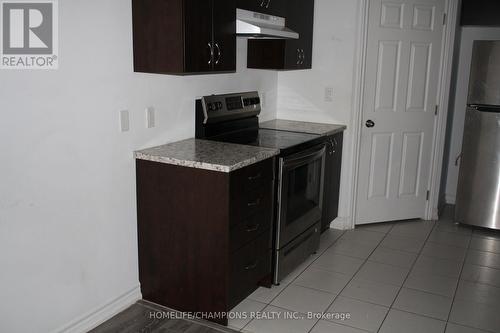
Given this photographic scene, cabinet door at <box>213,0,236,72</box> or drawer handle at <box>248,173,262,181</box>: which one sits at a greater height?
cabinet door at <box>213,0,236,72</box>

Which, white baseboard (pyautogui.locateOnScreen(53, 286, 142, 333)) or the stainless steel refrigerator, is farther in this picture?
the stainless steel refrigerator

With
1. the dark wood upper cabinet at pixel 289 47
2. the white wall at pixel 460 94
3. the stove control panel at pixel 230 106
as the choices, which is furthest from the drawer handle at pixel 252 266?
the white wall at pixel 460 94

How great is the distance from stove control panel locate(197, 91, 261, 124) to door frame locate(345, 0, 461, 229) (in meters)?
0.88

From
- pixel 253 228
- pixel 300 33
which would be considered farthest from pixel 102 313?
pixel 300 33

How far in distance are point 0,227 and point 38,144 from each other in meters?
0.39

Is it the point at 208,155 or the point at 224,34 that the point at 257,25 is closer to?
the point at 224,34

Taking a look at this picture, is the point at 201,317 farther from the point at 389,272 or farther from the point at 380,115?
the point at 380,115

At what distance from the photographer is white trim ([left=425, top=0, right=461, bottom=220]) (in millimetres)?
4184

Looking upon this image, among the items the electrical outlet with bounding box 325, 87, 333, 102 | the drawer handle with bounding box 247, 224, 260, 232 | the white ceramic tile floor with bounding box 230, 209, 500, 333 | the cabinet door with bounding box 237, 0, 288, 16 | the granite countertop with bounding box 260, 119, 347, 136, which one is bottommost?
the white ceramic tile floor with bounding box 230, 209, 500, 333

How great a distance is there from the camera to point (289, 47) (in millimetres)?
3650

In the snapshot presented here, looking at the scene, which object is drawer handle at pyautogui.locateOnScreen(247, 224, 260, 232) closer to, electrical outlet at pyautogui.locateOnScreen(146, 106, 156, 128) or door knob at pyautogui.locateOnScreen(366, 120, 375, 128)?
electrical outlet at pyautogui.locateOnScreen(146, 106, 156, 128)

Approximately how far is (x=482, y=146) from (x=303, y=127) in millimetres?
1610

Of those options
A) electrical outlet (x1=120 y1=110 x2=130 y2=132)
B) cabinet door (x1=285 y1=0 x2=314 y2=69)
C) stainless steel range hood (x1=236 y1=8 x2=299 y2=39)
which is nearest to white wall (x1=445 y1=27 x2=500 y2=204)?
cabinet door (x1=285 y1=0 x2=314 y2=69)

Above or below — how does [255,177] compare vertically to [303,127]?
below
